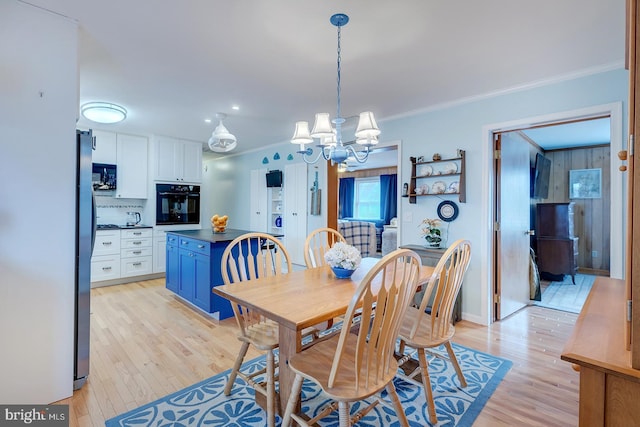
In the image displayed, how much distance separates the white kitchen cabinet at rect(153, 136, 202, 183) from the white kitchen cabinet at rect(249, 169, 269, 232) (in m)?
1.01

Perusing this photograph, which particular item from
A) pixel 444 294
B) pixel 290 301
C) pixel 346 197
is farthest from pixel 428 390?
pixel 346 197

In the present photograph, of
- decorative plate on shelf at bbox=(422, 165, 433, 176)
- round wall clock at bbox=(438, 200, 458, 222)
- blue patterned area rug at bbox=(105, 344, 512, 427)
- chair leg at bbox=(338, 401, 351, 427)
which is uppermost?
decorative plate on shelf at bbox=(422, 165, 433, 176)

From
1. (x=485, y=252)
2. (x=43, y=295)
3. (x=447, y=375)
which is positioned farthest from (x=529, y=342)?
(x=43, y=295)

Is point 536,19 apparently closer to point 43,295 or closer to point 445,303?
point 445,303

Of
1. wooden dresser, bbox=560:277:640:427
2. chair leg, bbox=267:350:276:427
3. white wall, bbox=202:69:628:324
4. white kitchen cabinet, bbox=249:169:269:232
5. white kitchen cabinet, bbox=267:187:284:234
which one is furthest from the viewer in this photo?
white kitchen cabinet, bbox=249:169:269:232

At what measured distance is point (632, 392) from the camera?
0.86 m

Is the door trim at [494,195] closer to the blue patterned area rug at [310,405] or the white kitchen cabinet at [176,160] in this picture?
the blue patterned area rug at [310,405]

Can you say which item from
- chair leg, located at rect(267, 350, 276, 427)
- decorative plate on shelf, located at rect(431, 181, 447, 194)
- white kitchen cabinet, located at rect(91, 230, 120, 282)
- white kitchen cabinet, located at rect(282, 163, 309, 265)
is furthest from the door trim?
white kitchen cabinet, located at rect(91, 230, 120, 282)

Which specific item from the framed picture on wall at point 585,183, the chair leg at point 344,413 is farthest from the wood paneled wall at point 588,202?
the chair leg at point 344,413

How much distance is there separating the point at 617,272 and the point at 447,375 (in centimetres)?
166

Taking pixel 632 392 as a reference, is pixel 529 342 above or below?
below

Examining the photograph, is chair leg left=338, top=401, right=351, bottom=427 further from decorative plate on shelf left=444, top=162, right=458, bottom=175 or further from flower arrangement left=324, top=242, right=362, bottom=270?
decorative plate on shelf left=444, top=162, right=458, bottom=175

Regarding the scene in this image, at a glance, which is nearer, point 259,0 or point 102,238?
point 259,0

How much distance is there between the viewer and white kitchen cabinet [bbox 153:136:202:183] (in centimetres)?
516
